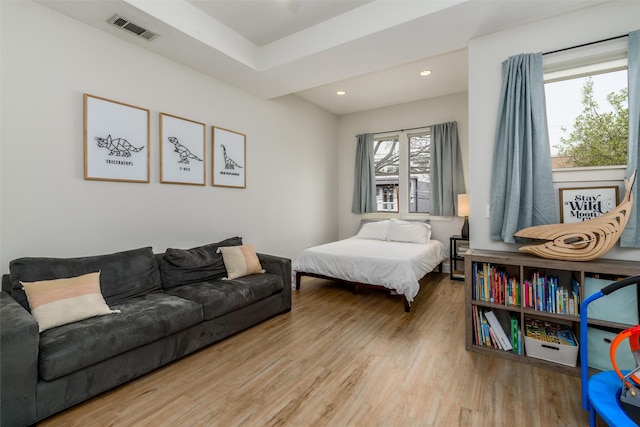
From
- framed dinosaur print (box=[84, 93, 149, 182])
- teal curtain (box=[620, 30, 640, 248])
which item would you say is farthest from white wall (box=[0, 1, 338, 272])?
teal curtain (box=[620, 30, 640, 248])

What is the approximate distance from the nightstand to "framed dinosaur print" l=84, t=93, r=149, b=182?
14.0 ft

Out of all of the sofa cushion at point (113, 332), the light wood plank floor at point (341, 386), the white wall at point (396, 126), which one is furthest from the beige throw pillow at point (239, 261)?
the white wall at point (396, 126)

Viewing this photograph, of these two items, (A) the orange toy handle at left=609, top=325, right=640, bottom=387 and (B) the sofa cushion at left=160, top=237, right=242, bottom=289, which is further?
(B) the sofa cushion at left=160, top=237, right=242, bottom=289

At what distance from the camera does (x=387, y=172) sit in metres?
5.65

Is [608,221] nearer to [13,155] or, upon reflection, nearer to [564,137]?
[564,137]

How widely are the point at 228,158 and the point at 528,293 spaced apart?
3.35 metres

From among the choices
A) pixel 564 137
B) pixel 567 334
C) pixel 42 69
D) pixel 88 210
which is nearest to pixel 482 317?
pixel 567 334

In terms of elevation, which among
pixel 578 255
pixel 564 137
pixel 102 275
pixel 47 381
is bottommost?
pixel 47 381

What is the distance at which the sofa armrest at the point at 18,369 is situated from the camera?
147 centimetres

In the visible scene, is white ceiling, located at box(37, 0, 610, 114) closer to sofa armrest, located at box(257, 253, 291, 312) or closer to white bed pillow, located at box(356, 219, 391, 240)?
sofa armrest, located at box(257, 253, 291, 312)

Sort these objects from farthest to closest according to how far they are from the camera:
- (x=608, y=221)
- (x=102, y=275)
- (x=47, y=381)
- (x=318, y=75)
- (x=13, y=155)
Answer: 1. (x=318, y=75)
2. (x=102, y=275)
3. (x=13, y=155)
4. (x=608, y=221)
5. (x=47, y=381)

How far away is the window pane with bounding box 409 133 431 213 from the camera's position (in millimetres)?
5242

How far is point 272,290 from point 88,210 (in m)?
1.77

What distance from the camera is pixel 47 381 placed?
162 centimetres
